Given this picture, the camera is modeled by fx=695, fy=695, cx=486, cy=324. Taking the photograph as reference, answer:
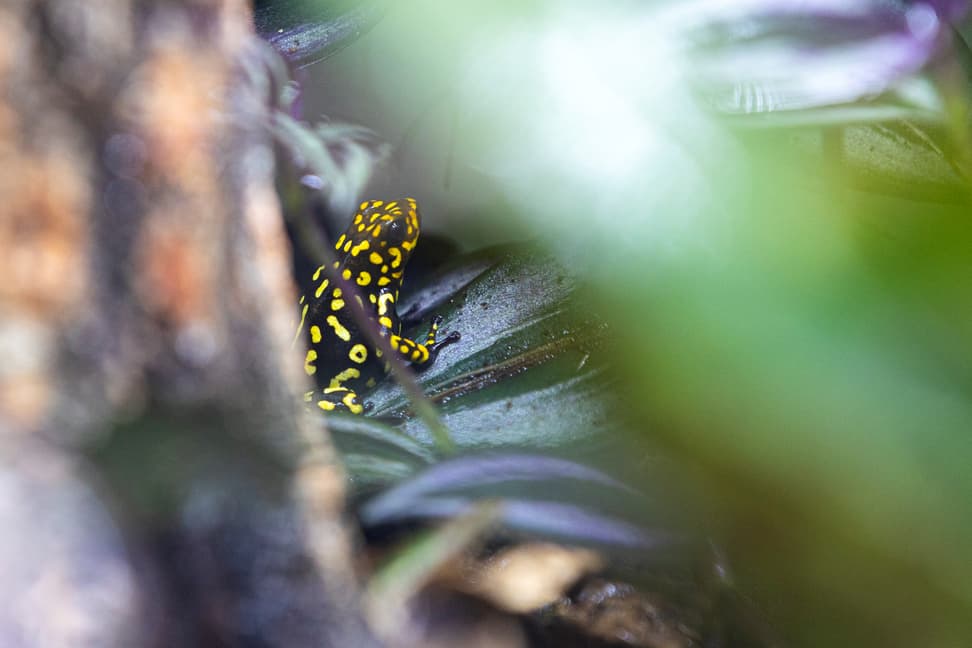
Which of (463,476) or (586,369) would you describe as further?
(586,369)

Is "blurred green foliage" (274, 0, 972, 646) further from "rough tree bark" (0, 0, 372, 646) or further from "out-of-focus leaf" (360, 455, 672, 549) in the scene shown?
"rough tree bark" (0, 0, 372, 646)

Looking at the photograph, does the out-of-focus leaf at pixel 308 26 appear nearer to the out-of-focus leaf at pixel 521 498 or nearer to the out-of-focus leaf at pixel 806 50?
the out-of-focus leaf at pixel 806 50

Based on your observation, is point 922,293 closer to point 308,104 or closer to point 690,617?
point 690,617

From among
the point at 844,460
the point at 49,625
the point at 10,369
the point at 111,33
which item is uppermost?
the point at 111,33

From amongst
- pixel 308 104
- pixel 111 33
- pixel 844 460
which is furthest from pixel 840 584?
pixel 308 104

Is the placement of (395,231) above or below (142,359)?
below

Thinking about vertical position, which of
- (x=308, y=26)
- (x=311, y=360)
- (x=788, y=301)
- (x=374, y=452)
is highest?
(x=308, y=26)

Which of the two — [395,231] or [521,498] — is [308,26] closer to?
[395,231]

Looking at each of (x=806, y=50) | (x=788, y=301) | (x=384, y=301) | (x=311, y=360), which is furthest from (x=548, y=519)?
(x=311, y=360)

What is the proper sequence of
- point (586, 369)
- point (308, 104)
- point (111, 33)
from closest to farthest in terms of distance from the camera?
point (111, 33) < point (586, 369) < point (308, 104)
